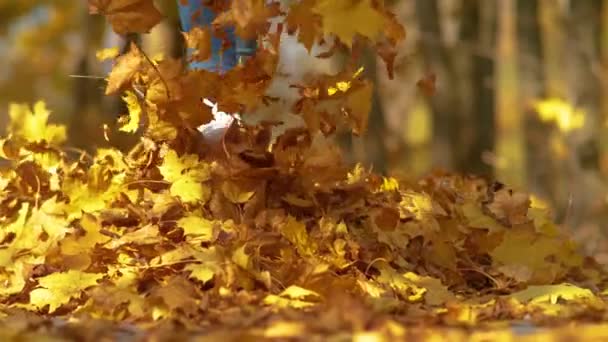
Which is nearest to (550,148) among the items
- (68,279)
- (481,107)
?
(481,107)

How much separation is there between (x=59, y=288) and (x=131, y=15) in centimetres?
74

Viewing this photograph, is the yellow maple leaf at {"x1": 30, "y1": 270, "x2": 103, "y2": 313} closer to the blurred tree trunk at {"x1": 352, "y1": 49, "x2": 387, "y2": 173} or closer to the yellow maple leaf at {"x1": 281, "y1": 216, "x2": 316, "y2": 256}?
the yellow maple leaf at {"x1": 281, "y1": 216, "x2": 316, "y2": 256}

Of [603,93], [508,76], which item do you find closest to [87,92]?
[603,93]

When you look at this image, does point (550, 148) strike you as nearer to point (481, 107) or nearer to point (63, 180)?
point (481, 107)

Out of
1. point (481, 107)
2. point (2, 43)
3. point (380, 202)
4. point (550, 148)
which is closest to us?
point (380, 202)

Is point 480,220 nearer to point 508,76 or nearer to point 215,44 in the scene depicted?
point 215,44

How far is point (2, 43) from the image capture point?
1479 centimetres

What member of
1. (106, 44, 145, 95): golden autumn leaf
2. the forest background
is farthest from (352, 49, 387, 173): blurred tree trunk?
(106, 44, 145, 95): golden autumn leaf

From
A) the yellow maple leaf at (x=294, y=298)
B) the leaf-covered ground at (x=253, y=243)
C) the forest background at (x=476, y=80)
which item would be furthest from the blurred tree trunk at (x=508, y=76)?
the yellow maple leaf at (x=294, y=298)

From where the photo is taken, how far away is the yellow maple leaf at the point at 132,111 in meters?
3.03

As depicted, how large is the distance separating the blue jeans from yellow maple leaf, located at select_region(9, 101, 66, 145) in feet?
1.96

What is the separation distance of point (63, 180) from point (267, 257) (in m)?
0.79

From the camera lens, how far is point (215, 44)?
323 centimetres

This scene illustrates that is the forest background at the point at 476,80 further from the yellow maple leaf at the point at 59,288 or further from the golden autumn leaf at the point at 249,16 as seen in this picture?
the yellow maple leaf at the point at 59,288
